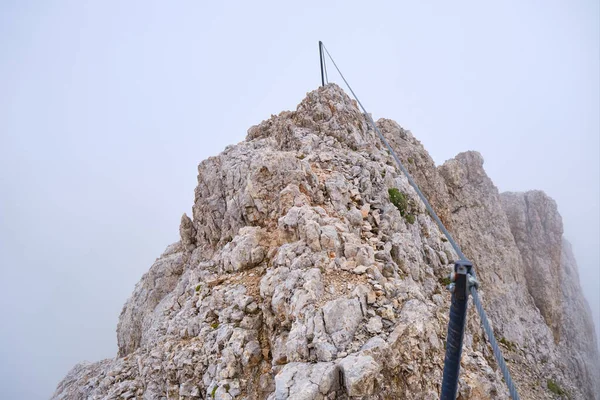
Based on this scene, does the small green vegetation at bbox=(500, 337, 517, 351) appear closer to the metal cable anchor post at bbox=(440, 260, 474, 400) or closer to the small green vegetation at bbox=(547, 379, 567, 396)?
the small green vegetation at bbox=(547, 379, 567, 396)

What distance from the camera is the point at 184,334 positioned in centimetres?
1202

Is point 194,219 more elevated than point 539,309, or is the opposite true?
point 194,219

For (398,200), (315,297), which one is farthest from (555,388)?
(315,297)

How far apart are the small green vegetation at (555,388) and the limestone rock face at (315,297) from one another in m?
0.32

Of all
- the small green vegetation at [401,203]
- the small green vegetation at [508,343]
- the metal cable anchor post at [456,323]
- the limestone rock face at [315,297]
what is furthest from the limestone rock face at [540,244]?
the metal cable anchor post at [456,323]

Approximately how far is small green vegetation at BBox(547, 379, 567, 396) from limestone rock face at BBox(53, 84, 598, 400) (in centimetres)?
32

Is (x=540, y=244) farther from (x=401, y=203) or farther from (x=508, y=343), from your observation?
(x=401, y=203)

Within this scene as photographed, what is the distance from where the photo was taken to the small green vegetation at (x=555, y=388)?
2062 centimetres

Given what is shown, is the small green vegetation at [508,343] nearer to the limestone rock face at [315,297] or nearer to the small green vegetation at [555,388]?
the limestone rock face at [315,297]

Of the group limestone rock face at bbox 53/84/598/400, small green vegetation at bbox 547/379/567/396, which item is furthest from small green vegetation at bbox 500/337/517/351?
small green vegetation at bbox 547/379/567/396

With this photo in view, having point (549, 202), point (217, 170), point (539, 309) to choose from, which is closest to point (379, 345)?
point (217, 170)

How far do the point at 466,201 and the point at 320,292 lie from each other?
26404 mm

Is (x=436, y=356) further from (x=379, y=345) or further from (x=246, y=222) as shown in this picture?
(x=246, y=222)

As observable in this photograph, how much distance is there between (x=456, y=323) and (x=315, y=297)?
632cm
